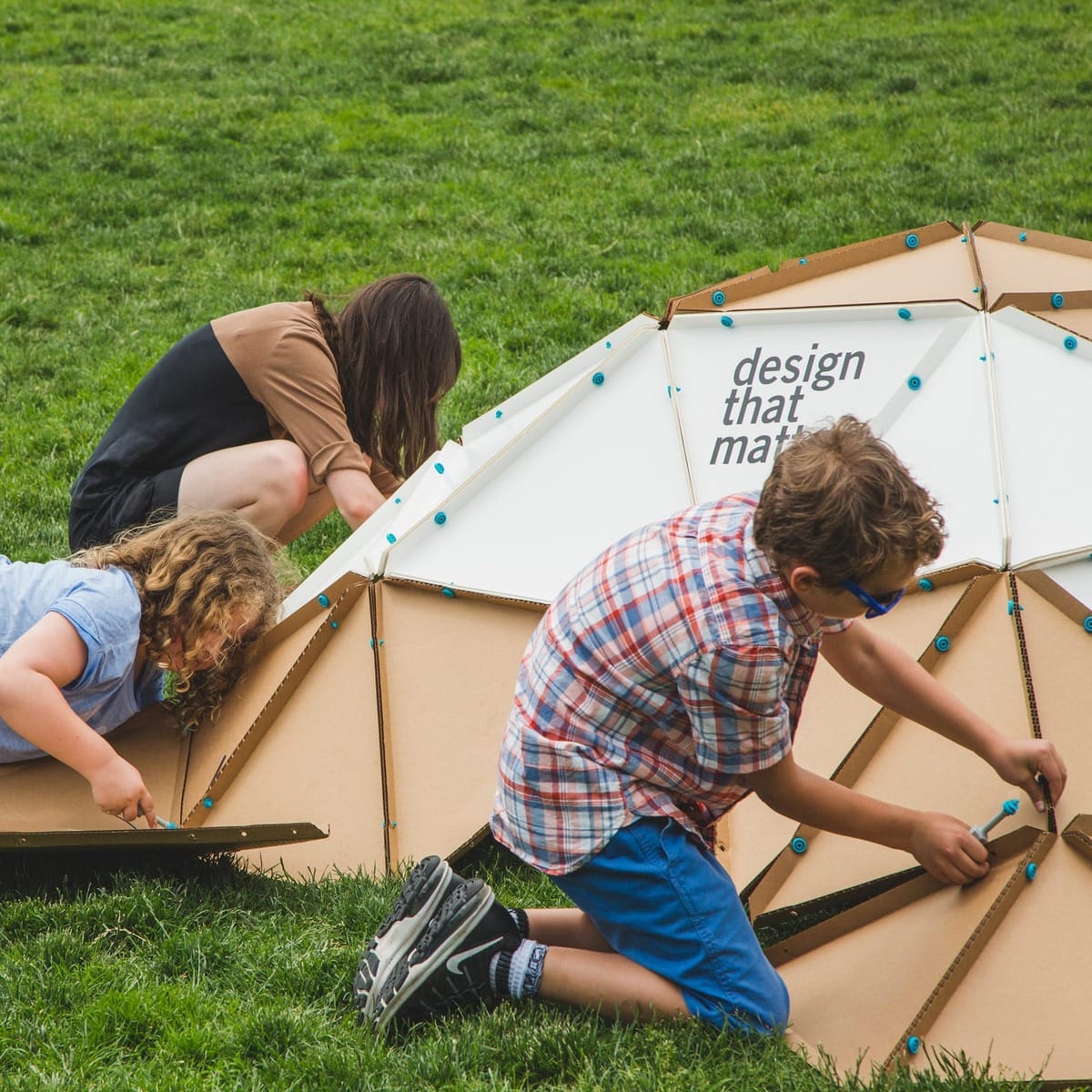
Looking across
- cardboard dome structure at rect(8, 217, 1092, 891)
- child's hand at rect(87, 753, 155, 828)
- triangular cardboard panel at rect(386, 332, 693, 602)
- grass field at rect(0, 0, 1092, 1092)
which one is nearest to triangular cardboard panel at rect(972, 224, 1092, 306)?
cardboard dome structure at rect(8, 217, 1092, 891)

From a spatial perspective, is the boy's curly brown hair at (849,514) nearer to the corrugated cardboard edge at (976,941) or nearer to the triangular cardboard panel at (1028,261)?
the corrugated cardboard edge at (976,941)

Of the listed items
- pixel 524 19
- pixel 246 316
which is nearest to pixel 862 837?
pixel 246 316

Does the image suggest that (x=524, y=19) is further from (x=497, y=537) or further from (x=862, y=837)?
(x=862, y=837)

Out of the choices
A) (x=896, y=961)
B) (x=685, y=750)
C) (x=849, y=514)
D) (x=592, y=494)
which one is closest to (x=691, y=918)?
(x=685, y=750)

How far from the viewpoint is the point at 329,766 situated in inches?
133

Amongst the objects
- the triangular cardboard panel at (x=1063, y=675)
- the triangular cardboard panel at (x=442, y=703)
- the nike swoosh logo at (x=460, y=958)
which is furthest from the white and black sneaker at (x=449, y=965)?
the triangular cardboard panel at (x=1063, y=675)

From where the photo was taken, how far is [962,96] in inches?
365

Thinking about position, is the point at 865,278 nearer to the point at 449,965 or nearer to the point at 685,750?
the point at 685,750

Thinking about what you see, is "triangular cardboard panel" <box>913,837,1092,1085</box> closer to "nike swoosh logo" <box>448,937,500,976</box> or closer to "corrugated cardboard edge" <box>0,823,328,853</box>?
"nike swoosh logo" <box>448,937,500,976</box>

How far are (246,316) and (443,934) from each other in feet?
7.25

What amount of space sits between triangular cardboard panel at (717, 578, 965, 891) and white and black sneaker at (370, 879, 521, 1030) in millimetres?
577

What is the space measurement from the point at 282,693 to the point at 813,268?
1.84 meters

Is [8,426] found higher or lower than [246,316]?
lower

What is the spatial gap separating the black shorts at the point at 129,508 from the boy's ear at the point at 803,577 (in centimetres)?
241
